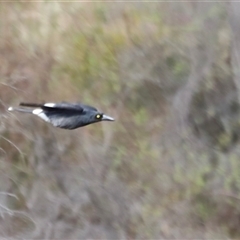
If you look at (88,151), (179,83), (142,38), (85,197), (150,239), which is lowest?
(150,239)

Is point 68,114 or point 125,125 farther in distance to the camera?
point 125,125

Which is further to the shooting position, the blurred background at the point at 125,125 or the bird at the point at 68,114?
the blurred background at the point at 125,125

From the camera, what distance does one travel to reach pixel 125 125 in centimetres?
183

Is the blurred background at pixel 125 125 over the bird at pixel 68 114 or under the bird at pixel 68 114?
over

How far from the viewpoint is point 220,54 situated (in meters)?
1.80

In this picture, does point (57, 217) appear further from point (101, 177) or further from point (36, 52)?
point (36, 52)

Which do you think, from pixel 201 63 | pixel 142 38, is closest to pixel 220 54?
pixel 201 63

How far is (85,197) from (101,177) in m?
0.09

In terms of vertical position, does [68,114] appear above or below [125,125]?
below

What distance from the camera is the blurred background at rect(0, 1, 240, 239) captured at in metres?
1.71

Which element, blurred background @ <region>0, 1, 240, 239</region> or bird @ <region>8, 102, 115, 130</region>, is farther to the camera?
blurred background @ <region>0, 1, 240, 239</region>

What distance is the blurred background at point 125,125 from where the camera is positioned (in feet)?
5.59

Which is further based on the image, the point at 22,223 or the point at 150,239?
the point at 150,239

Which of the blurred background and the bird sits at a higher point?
the blurred background
